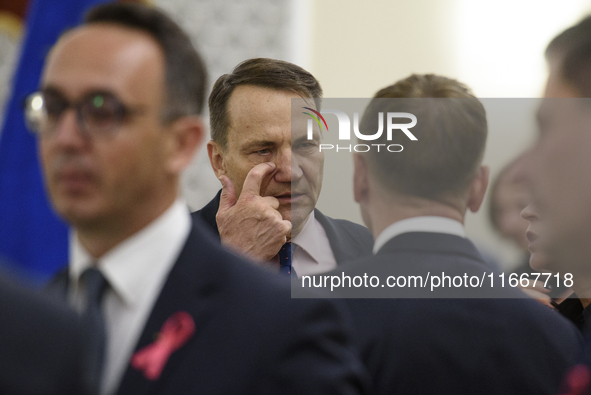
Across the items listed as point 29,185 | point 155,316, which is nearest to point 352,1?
point 29,185

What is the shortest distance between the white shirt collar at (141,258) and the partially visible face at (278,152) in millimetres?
457

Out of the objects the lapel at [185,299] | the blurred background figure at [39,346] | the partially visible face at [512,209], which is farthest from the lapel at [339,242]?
the blurred background figure at [39,346]

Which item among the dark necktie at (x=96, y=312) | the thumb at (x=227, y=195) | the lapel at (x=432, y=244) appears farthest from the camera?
the thumb at (x=227, y=195)

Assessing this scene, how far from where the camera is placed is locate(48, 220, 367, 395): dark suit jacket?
3.03 ft

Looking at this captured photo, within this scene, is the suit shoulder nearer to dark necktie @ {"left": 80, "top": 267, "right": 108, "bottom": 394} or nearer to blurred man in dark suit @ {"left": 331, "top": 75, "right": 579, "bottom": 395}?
blurred man in dark suit @ {"left": 331, "top": 75, "right": 579, "bottom": 395}

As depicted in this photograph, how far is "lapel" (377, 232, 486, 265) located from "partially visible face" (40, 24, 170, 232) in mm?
501

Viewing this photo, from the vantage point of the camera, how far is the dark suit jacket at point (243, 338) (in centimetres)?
92

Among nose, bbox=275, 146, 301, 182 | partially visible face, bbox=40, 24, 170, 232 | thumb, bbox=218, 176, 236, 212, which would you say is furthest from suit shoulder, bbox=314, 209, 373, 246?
partially visible face, bbox=40, 24, 170, 232

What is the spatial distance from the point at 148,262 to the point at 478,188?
73 centimetres

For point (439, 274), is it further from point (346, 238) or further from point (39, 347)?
point (39, 347)

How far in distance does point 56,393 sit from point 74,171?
55cm

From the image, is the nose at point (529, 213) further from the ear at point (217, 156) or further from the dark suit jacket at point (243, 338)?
the ear at point (217, 156)

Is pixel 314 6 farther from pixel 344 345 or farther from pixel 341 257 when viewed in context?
pixel 344 345

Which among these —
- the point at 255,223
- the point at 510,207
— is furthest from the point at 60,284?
the point at 510,207
